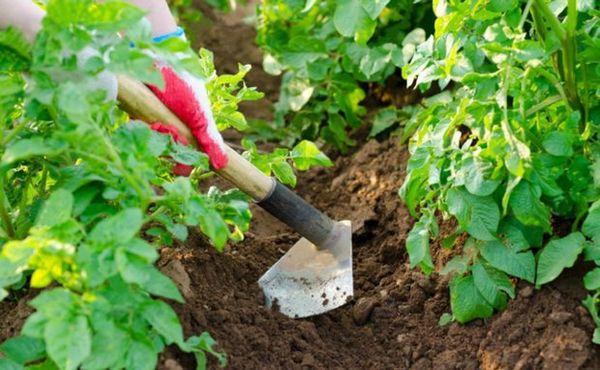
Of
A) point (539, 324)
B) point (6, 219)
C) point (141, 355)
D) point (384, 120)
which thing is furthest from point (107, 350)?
point (384, 120)

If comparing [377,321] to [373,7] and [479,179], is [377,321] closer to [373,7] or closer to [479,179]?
[479,179]

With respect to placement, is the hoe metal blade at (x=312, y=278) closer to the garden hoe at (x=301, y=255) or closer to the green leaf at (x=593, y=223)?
the garden hoe at (x=301, y=255)

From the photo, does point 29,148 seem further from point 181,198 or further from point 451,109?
point 451,109

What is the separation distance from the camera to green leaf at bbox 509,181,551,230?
222 centimetres

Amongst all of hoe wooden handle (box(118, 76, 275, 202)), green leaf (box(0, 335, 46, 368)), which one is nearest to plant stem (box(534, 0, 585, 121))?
hoe wooden handle (box(118, 76, 275, 202))

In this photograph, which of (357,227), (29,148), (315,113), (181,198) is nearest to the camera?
(29,148)

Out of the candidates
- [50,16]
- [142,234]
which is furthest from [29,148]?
[142,234]

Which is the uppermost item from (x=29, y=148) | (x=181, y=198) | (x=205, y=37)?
(x=29, y=148)

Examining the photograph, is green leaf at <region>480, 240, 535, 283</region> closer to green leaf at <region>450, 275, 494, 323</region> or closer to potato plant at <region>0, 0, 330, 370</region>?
green leaf at <region>450, 275, 494, 323</region>

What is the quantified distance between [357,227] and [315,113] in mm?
712

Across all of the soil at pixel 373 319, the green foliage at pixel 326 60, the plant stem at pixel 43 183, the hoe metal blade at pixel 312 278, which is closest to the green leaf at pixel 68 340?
the soil at pixel 373 319

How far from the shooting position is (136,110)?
2.29 metres

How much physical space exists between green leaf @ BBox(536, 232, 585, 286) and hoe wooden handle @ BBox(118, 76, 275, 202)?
686 millimetres

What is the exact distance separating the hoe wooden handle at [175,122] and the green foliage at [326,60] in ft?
2.73
